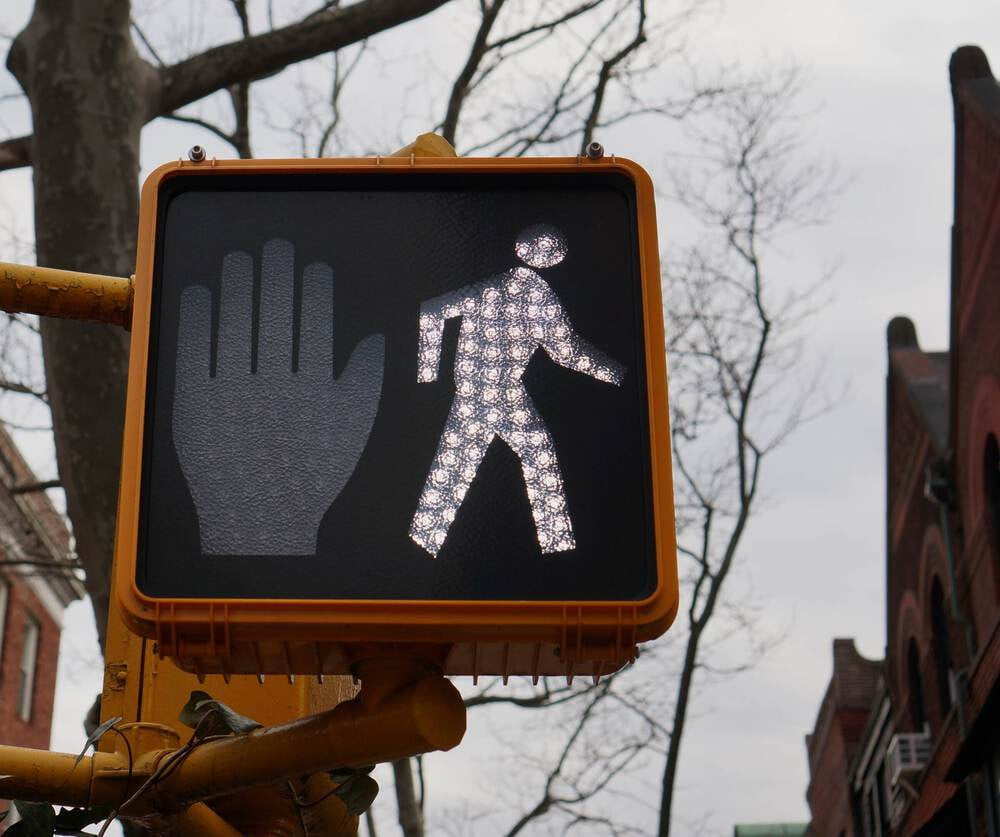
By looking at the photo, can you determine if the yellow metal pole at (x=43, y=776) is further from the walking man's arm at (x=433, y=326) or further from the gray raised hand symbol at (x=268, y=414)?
the walking man's arm at (x=433, y=326)

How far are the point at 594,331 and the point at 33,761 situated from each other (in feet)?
3.60

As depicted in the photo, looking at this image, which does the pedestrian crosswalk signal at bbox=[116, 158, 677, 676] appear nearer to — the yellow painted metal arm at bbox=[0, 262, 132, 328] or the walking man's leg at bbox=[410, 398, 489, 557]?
the walking man's leg at bbox=[410, 398, 489, 557]

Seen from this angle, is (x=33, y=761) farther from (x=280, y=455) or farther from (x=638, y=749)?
(x=638, y=749)

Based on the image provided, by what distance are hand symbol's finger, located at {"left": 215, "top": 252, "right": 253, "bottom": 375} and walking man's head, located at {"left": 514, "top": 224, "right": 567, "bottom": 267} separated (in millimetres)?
Result: 395

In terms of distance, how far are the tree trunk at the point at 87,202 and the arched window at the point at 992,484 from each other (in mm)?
13279

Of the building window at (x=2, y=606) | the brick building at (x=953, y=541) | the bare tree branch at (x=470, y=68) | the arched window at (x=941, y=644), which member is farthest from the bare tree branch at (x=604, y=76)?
the building window at (x=2, y=606)

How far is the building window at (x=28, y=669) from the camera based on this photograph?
25153 mm

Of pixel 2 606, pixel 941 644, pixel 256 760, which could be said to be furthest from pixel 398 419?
pixel 2 606

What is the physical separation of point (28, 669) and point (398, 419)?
25.3 m

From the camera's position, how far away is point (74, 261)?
5.68 metres

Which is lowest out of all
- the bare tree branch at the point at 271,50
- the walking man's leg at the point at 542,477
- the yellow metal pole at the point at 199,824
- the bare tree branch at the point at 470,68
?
the yellow metal pole at the point at 199,824

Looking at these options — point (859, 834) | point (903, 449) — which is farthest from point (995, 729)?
point (859, 834)

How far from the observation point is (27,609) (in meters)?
25.6

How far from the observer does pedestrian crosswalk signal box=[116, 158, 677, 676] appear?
75.9 inches
